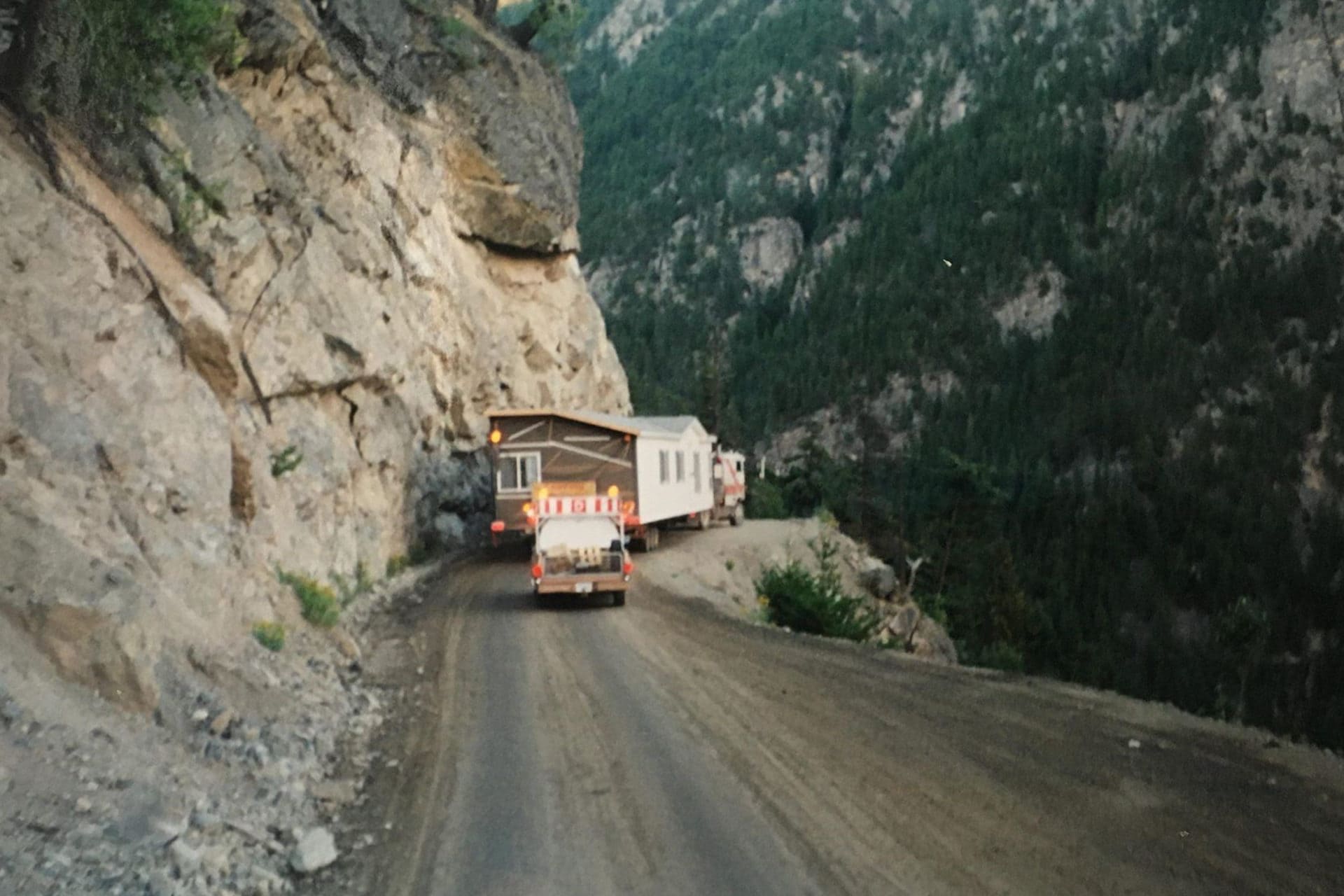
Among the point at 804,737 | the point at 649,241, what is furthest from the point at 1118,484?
the point at 804,737

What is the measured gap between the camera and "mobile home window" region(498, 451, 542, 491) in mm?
28875

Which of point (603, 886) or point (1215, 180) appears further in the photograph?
point (1215, 180)

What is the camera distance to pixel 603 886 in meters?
7.21

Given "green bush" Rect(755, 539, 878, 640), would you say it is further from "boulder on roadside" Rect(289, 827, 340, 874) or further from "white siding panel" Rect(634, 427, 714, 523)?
"boulder on roadside" Rect(289, 827, 340, 874)

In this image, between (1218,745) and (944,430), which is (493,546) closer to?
(1218,745)

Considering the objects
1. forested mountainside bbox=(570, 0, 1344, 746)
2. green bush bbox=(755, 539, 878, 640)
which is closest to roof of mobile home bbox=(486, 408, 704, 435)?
green bush bbox=(755, 539, 878, 640)

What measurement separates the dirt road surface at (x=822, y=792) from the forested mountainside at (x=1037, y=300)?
45.5m

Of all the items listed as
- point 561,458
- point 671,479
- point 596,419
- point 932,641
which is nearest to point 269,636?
point 561,458

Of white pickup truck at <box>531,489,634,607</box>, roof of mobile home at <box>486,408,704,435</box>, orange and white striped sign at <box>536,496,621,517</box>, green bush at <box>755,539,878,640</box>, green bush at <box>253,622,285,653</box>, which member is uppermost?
roof of mobile home at <box>486,408,704,435</box>

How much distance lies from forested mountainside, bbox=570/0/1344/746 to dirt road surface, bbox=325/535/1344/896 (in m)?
45.5

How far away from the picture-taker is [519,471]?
28.9 metres

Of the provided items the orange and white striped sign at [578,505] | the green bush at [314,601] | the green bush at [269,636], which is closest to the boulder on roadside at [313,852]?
the green bush at [269,636]

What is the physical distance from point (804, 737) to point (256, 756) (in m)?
5.34

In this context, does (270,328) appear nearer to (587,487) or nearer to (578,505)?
(578,505)
